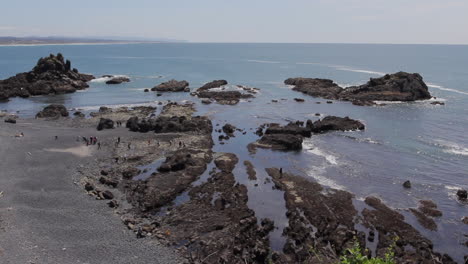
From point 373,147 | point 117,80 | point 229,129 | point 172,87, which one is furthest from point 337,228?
point 117,80

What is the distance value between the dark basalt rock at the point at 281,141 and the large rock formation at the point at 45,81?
78.0 metres

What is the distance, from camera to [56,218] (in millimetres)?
35094

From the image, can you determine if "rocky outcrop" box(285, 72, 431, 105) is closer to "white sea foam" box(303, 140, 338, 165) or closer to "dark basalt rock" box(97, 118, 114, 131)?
"white sea foam" box(303, 140, 338, 165)

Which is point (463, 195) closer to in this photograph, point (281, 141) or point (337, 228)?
point (337, 228)

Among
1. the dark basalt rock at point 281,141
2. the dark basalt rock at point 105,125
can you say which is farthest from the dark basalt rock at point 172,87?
the dark basalt rock at point 281,141

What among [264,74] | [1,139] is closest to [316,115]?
[1,139]

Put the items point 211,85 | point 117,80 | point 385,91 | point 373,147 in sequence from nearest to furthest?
1. point 373,147
2. point 385,91
3. point 211,85
4. point 117,80

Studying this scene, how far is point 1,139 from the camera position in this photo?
5869cm

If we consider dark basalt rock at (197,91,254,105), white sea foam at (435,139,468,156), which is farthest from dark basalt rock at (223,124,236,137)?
white sea foam at (435,139,468,156)

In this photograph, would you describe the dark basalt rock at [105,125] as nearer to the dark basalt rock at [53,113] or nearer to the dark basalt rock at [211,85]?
the dark basalt rock at [53,113]

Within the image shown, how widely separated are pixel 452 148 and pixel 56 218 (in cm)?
6109

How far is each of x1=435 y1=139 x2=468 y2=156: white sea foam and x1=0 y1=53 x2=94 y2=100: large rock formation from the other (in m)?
105

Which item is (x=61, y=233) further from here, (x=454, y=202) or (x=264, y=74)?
(x=264, y=74)

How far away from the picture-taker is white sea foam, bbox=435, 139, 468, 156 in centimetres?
5731
